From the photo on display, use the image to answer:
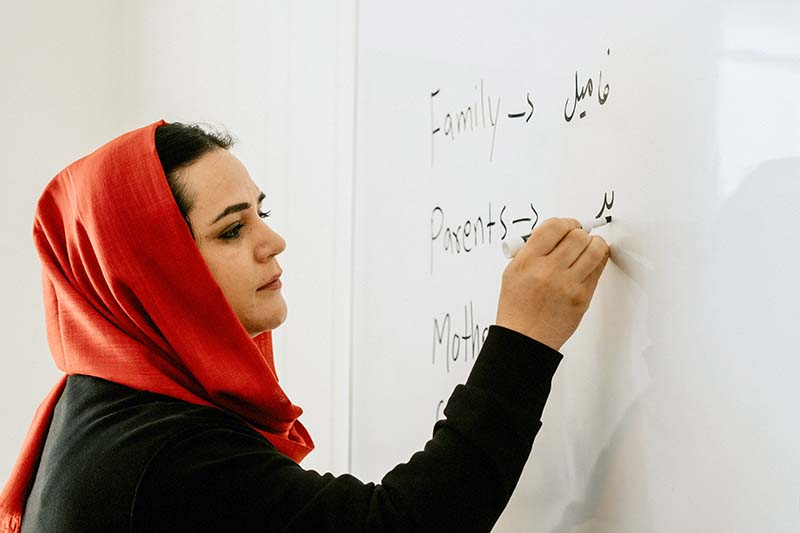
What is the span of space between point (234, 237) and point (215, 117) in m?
0.71

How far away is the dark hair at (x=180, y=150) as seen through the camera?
0.77 meters

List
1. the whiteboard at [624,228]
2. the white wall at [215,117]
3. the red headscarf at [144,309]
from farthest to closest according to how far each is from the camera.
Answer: the white wall at [215,117] → the red headscarf at [144,309] → the whiteboard at [624,228]

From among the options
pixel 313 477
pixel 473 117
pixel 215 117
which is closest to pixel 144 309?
pixel 313 477

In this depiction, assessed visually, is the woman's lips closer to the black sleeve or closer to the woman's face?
the woman's face

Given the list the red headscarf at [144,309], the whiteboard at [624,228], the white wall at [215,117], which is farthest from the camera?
the white wall at [215,117]

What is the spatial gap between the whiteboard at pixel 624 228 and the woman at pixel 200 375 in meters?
0.07

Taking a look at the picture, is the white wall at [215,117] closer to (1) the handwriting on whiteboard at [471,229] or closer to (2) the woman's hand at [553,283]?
(1) the handwriting on whiteboard at [471,229]

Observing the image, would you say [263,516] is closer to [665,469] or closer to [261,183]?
[665,469]

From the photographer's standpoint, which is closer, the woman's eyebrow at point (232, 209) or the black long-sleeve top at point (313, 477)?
the black long-sleeve top at point (313, 477)

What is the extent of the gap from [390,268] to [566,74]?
36 cm

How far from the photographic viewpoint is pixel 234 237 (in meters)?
0.79

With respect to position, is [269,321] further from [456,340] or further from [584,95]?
[584,95]

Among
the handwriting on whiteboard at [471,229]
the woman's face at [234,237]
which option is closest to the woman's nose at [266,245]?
the woman's face at [234,237]

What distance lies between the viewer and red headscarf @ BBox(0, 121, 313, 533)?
0.74m
